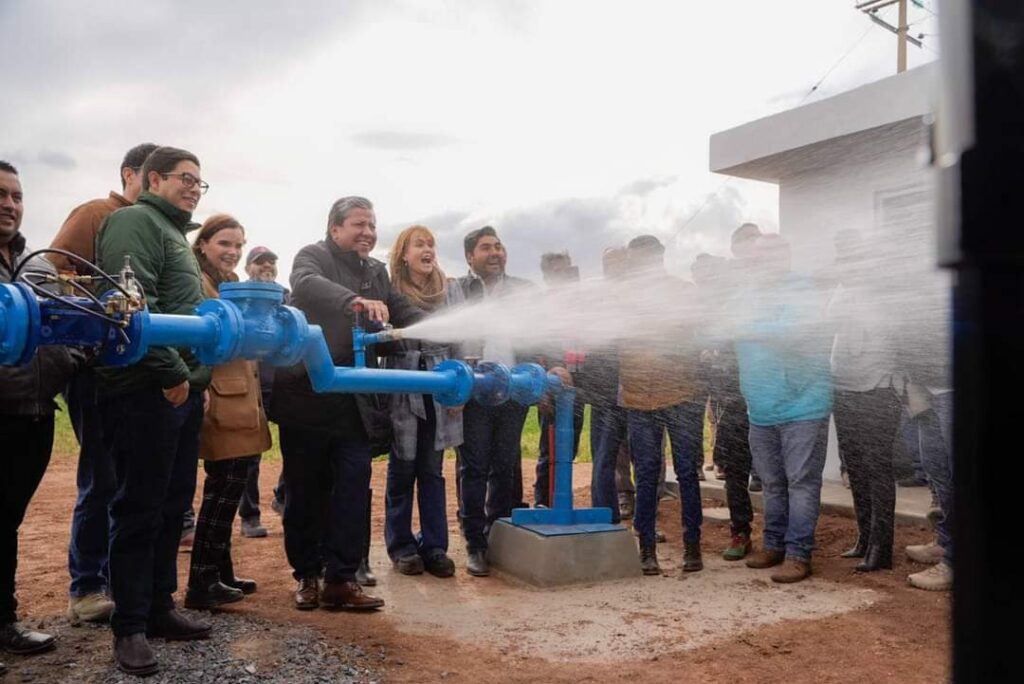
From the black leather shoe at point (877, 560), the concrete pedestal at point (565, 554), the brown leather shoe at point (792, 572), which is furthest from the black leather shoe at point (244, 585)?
the black leather shoe at point (877, 560)

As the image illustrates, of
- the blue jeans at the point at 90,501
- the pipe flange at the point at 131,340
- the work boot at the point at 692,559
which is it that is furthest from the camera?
the work boot at the point at 692,559

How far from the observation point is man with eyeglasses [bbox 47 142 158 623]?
4.46m

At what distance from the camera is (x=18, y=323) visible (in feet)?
8.52

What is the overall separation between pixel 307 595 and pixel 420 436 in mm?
1332

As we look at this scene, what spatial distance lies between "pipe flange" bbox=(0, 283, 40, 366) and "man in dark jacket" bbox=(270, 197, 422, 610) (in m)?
2.02

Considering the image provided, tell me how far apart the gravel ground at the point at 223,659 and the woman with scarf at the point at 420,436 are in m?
1.47

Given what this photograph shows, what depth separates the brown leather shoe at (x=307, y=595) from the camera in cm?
475

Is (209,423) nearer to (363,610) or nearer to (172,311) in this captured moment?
(172,311)

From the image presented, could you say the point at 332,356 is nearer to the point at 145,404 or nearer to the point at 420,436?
the point at 420,436

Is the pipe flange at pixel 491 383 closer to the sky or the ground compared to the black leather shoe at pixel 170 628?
closer to the sky

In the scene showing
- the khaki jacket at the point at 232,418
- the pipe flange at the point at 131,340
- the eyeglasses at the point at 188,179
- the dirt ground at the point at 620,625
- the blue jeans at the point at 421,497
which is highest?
the eyeglasses at the point at 188,179

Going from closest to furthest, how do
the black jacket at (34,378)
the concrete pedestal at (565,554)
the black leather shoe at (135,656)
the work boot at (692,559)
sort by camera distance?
the black leather shoe at (135,656) → the black jacket at (34,378) → the concrete pedestal at (565,554) → the work boot at (692,559)

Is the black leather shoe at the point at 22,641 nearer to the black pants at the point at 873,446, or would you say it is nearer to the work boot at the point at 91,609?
the work boot at the point at 91,609

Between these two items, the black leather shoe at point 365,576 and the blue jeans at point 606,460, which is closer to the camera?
the black leather shoe at point 365,576
